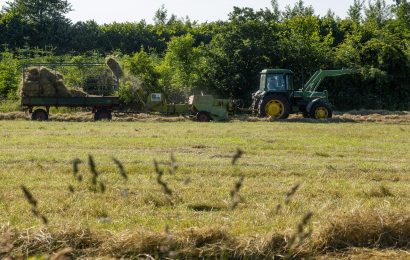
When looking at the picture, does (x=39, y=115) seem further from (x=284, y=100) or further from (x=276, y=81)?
(x=284, y=100)

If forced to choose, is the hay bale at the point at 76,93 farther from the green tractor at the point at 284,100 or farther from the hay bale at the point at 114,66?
the green tractor at the point at 284,100

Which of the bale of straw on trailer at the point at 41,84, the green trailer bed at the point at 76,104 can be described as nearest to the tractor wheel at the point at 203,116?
the green trailer bed at the point at 76,104

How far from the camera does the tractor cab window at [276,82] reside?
103ft

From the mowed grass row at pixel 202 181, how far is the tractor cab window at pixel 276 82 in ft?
39.9

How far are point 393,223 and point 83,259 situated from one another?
2.81 meters

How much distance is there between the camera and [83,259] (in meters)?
5.47

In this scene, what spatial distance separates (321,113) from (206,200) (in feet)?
74.7

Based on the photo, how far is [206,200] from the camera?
8.40m

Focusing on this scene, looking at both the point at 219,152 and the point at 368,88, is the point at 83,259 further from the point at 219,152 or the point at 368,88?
the point at 368,88

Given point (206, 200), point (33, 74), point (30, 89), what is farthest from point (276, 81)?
point (206, 200)

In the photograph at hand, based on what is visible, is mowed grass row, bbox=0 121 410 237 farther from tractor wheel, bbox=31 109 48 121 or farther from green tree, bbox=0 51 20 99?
green tree, bbox=0 51 20 99

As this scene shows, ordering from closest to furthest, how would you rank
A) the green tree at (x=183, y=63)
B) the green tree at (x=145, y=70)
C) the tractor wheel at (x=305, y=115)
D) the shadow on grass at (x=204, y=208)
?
1. the shadow on grass at (x=204, y=208)
2. the tractor wheel at (x=305, y=115)
3. the green tree at (x=145, y=70)
4. the green tree at (x=183, y=63)

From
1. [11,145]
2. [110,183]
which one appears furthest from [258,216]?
[11,145]

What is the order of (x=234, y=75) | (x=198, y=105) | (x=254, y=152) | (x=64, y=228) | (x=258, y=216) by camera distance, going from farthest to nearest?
(x=234, y=75)
(x=198, y=105)
(x=254, y=152)
(x=258, y=216)
(x=64, y=228)
